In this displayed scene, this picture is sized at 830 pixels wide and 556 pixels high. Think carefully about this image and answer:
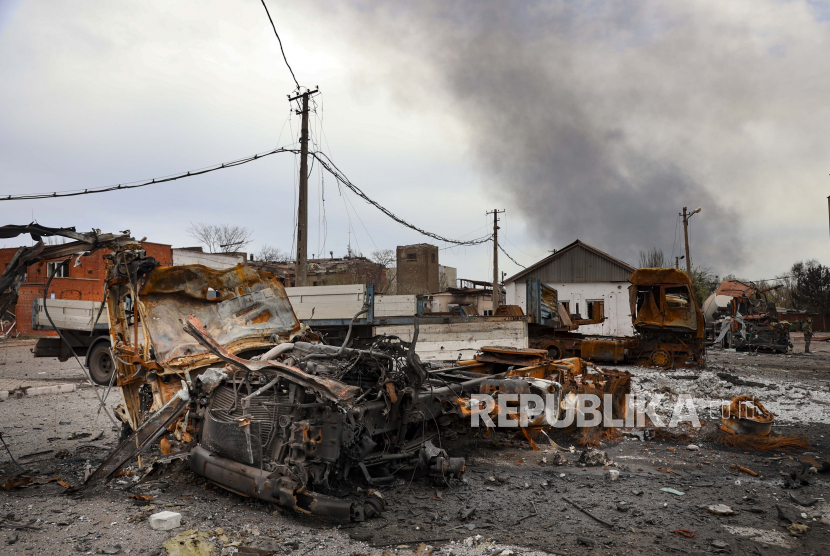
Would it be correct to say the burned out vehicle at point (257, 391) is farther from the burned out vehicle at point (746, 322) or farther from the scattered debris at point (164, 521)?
the burned out vehicle at point (746, 322)

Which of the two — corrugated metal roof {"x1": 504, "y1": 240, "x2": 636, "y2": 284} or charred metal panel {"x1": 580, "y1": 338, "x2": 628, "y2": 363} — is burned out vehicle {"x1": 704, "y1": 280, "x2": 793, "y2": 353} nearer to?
corrugated metal roof {"x1": 504, "y1": 240, "x2": 636, "y2": 284}

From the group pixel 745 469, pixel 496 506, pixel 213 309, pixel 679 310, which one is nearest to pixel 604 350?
pixel 679 310

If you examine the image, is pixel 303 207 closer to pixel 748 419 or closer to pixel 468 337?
pixel 468 337

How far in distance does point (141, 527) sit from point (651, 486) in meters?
4.52

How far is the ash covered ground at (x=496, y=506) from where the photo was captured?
3803mm

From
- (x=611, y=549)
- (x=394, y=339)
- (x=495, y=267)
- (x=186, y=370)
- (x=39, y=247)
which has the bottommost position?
(x=611, y=549)

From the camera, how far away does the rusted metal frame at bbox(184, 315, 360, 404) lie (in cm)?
392

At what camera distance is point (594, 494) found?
195 inches

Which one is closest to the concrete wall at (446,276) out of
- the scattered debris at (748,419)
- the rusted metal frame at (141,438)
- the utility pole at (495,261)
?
the utility pole at (495,261)

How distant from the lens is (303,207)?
14.2m

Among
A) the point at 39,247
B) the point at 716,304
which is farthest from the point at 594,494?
the point at 716,304

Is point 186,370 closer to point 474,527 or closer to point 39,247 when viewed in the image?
point 39,247

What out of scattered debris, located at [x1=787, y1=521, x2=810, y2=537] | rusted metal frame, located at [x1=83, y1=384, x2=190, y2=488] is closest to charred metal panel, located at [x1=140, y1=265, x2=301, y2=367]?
rusted metal frame, located at [x1=83, y1=384, x2=190, y2=488]

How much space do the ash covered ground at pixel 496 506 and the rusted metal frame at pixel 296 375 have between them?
106cm
